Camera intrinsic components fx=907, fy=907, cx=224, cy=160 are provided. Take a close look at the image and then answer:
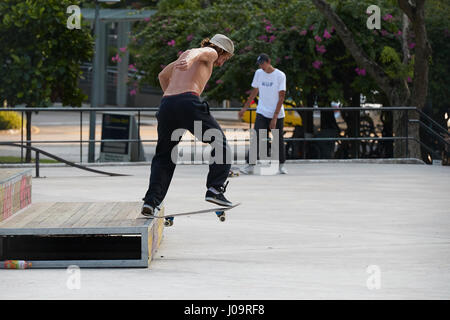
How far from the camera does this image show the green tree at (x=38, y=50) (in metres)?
20.7

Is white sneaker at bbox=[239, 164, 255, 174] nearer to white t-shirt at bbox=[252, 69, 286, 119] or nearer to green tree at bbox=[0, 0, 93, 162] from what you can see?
white t-shirt at bbox=[252, 69, 286, 119]

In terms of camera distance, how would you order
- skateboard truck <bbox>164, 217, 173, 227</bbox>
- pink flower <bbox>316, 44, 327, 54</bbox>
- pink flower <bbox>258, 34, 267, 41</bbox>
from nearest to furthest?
1. skateboard truck <bbox>164, 217, 173, 227</bbox>
2. pink flower <bbox>316, 44, 327, 54</bbox>
3. pink flower <bbox>258, 34, 267, 41</bbox>

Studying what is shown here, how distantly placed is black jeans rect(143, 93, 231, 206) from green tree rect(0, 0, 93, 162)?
1343 cm

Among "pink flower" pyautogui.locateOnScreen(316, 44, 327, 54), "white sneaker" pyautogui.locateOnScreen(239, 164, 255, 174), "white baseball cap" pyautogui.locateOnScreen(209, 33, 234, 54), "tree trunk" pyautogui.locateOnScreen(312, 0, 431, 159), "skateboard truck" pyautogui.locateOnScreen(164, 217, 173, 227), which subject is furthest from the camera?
"pink flower" pyautogui.locateOnScreen(316, 44, 327, 54)

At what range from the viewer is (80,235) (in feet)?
25.9

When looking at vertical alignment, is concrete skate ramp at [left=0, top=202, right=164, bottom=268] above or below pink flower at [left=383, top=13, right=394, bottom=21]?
below

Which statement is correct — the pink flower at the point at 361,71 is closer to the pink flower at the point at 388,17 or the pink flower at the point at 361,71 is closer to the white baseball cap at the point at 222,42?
the pink flower at the point at 388,17

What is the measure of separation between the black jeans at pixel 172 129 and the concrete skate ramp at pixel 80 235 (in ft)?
1.10

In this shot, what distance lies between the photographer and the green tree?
2073 cm

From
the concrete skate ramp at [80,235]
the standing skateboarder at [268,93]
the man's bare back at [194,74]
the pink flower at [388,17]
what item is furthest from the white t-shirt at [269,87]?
the pink flower at [388,17]

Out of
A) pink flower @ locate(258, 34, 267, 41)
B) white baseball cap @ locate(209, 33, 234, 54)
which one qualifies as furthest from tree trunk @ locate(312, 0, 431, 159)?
white baseball cap @ locate(209, 33, 234, 54)

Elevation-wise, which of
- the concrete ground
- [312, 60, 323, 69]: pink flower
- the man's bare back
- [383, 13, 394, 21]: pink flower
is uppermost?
[383, 13, 394, 21]: pink flower

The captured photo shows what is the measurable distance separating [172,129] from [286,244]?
1575 mm
